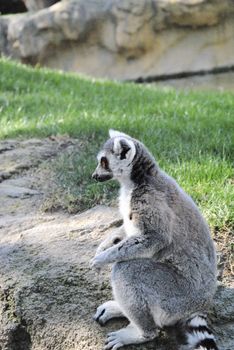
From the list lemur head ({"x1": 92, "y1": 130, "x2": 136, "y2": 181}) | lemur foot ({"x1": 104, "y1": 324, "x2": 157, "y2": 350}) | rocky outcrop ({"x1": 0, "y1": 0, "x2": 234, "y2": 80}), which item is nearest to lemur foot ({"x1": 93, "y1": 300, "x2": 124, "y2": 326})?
lemur foot ({"x1": 104, "y1": 324, "x2": 157, "y2": 350})

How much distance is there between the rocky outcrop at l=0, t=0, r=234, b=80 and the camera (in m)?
13.2

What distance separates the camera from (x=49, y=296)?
3.75 m

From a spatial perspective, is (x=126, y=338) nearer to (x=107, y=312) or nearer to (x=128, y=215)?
(x=107, y=312)

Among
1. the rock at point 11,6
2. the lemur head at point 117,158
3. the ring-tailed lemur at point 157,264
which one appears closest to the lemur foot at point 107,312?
the ring-tailed lemur at point 157,264

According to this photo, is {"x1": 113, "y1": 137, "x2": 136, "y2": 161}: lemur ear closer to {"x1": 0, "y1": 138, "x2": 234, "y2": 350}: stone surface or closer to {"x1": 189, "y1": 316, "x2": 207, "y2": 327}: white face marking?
{"x1": 0, "y1": 138, "x2": 234, "y2": 350}: stone surface

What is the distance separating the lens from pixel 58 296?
3738mm

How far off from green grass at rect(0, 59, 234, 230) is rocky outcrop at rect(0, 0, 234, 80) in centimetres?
381

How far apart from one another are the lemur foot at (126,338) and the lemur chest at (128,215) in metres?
0.48

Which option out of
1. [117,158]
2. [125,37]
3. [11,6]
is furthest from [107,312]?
[11,6]

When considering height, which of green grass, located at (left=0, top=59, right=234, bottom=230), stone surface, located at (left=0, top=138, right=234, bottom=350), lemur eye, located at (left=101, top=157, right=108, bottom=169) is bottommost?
green grass, located at (left=0, top=59, right=234, bottom=230)

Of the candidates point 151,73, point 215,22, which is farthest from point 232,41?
point 151,73

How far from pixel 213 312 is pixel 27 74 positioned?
6.36m

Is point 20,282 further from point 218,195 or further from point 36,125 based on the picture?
point 36,125

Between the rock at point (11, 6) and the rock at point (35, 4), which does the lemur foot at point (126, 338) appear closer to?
the rock at point (35, 4)
